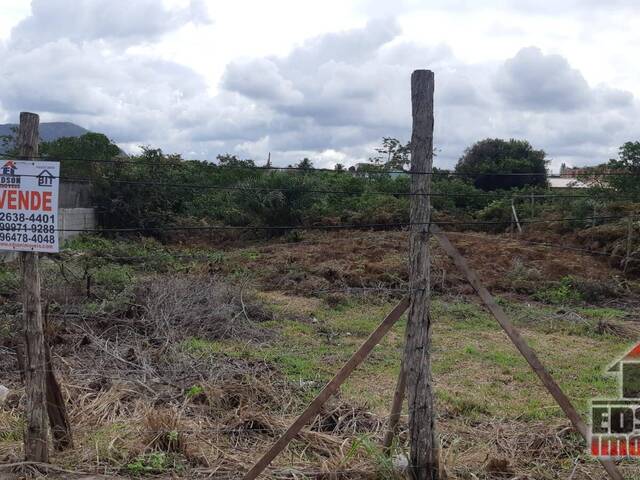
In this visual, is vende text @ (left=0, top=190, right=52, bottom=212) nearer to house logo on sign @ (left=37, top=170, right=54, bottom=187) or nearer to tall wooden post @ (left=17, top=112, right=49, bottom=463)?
house logo on sign @ (left=37, top=170, right=54, bottom=187)

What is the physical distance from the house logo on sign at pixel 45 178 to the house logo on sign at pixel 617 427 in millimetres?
3972

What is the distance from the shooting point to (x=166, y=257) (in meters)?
15.5

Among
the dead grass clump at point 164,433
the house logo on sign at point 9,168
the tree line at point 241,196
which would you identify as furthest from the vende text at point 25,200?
the tree line at point 241,196

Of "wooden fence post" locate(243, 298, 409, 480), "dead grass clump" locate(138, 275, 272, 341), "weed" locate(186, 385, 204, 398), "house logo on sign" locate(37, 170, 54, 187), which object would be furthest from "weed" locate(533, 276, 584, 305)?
"house logo on sign" locate(37, 170, 54, 187)

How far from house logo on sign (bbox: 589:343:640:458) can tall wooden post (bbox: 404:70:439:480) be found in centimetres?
108

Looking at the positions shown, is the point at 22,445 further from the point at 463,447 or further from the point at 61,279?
the point at 61,279

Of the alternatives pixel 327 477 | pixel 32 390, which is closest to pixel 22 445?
pixel 32 390

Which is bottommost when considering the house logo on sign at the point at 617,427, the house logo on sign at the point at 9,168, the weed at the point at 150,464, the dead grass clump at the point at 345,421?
the weed at the point at 150,464

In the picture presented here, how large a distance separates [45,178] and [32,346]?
1.15 metres

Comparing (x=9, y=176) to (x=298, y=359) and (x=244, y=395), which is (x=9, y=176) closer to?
(x=244, y=395)

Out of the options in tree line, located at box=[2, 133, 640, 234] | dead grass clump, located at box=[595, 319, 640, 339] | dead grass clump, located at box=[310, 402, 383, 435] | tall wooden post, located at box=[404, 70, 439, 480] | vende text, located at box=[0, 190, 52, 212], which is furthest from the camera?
tree line, located at box=[2, 133, 640, 234]

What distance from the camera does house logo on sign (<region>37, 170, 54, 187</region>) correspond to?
4.46m

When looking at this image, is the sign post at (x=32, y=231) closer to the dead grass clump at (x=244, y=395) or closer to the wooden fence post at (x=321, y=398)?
the wooden fence post at (x=321, y=398)

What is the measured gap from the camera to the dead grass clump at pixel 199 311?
9391 mm
